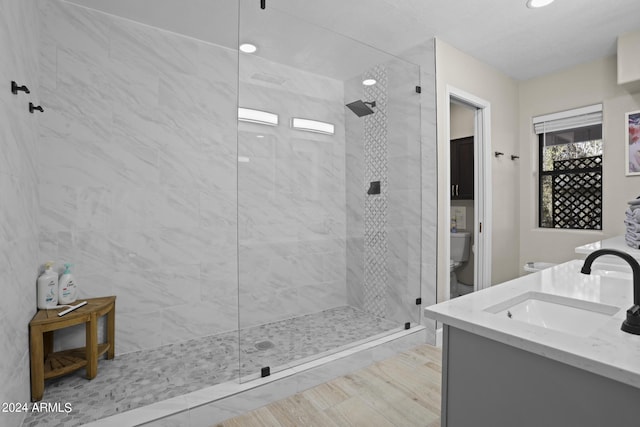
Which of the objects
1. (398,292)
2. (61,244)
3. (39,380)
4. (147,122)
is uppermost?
(147,122)

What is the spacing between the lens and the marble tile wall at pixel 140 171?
84.8 inches

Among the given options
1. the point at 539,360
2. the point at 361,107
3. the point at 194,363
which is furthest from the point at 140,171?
the point at 539,360

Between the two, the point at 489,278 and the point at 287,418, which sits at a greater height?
the point at 489,278

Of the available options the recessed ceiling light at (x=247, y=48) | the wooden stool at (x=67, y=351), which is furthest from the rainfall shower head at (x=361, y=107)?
the wooden stool at (x=67, y=351)

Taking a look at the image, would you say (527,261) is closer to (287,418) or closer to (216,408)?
(287,418)

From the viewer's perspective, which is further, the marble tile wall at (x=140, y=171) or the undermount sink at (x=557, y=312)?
the marble tile wall at (x=140, y=171)

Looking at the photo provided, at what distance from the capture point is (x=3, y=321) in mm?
1361

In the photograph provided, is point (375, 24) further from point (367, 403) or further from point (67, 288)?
point (67, 288)

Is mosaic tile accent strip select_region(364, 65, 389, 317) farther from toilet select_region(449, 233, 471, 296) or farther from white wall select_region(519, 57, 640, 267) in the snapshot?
white wall select_region(519, 57, 640, 267)

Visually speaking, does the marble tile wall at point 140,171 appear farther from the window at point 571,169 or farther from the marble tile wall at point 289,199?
the window at point 571,169

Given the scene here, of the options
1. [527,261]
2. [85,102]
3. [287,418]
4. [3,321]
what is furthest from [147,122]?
[527,261]

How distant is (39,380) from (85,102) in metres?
1.72

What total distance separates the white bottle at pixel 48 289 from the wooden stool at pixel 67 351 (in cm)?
6

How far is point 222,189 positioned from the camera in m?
2.74
